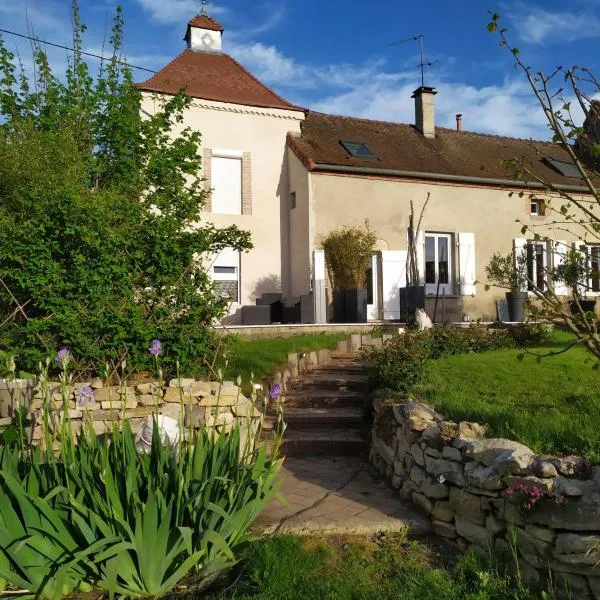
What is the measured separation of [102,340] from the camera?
5508 mm

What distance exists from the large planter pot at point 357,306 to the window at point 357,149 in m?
4.28

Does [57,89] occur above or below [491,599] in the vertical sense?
above

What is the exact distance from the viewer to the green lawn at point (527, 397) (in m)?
4.20

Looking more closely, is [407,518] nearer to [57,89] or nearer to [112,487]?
[112,487]

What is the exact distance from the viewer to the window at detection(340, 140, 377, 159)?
15.7 metres

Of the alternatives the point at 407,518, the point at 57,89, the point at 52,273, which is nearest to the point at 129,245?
the point at 52,273

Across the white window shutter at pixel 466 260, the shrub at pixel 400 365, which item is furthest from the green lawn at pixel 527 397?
the white window shutter at pixel 466 260

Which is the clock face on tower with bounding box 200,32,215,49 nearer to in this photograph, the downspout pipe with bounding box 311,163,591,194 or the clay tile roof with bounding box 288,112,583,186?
the clay tile roof with bounding box 288,112,583,186

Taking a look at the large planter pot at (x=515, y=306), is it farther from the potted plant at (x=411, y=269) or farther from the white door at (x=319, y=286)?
the white door at (x=319, y=286)

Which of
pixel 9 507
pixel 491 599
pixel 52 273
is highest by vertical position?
pixel 52 273

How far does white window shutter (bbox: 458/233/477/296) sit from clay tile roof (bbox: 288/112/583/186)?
1683 millimetres

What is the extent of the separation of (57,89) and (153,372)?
6.75 meters

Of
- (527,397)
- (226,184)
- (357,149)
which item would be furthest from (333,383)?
→ (357,149)

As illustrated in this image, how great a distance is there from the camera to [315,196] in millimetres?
14523
